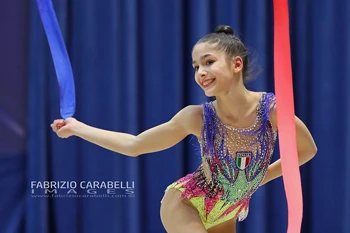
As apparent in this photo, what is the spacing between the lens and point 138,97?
2875mm

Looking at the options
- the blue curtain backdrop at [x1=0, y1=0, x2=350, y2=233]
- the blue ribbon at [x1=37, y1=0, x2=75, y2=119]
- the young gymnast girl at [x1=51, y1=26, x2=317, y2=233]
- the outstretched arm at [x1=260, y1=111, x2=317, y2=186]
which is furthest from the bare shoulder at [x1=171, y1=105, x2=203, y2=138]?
the blue curtain backdrop at [x1=0, y1=0, x2=350, y2=233]

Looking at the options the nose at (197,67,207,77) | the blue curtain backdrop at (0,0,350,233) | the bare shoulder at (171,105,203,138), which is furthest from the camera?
the blue curtain backdrop at (0,0,350,233)

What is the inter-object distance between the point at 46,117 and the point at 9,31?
0.49 metres

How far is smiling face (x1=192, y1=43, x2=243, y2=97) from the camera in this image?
1.68 m

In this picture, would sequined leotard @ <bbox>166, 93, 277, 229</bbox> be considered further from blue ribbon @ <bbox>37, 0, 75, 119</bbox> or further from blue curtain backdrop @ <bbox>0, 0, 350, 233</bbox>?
blue curtain backdrop @ <bbox>0, 0, 350, 233</bbox>

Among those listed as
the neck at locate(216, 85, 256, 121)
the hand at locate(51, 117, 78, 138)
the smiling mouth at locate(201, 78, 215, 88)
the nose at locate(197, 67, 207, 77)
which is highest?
the nose at locate(197, 67, 207, 77)

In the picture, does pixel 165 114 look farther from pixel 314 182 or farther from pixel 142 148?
pixel 142 148

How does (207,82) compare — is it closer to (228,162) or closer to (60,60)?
(228,162)

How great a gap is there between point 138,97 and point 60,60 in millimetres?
1175

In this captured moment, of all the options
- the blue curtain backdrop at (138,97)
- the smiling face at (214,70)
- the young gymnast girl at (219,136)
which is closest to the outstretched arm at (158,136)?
the young gymnast girl at (219,136)

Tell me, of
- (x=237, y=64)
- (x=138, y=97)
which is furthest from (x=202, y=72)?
(x=138, y=97)

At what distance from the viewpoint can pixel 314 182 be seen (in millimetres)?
2914

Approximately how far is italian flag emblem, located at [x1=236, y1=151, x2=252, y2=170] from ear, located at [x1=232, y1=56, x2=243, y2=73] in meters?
0.27

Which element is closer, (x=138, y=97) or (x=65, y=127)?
(x=65, y=127)
